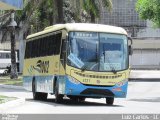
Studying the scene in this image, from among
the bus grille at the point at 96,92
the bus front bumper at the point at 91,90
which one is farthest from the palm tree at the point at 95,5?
the bus grille at the point at 96,92

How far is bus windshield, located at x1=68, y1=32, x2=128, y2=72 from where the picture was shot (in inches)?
913

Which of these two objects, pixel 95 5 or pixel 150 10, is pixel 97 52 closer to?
pixel 150 10

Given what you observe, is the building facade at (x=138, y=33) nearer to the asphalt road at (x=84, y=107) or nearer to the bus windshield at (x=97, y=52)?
the asphalt road at (x=84, y=107)

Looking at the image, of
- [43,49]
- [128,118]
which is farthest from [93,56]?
[128,118]

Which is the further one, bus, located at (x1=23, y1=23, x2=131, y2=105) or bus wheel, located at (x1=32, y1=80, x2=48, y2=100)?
bus wheel, located at (x1=32, y1=80, x2=48, y2=100)

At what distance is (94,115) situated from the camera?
18031mm

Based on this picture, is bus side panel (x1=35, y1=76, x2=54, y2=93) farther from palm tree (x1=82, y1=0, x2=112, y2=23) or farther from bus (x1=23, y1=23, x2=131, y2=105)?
palm tree (x1=82, y1=0, x2=112, y2=23)

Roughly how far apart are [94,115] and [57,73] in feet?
21.2

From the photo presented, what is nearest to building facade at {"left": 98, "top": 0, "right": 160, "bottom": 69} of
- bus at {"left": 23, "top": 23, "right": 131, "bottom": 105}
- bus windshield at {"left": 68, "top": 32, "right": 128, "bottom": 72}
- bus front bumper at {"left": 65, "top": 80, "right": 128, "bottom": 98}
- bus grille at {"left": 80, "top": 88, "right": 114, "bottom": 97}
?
bus at {"left": 23, "top": 23, "right": 131, "bottom": 105}

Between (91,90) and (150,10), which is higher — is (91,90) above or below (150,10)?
below

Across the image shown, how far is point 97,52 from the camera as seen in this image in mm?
23312

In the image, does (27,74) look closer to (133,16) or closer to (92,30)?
(92,30)

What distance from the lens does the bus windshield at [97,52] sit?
23.2 m

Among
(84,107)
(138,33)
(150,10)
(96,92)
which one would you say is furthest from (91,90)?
(138,33)
